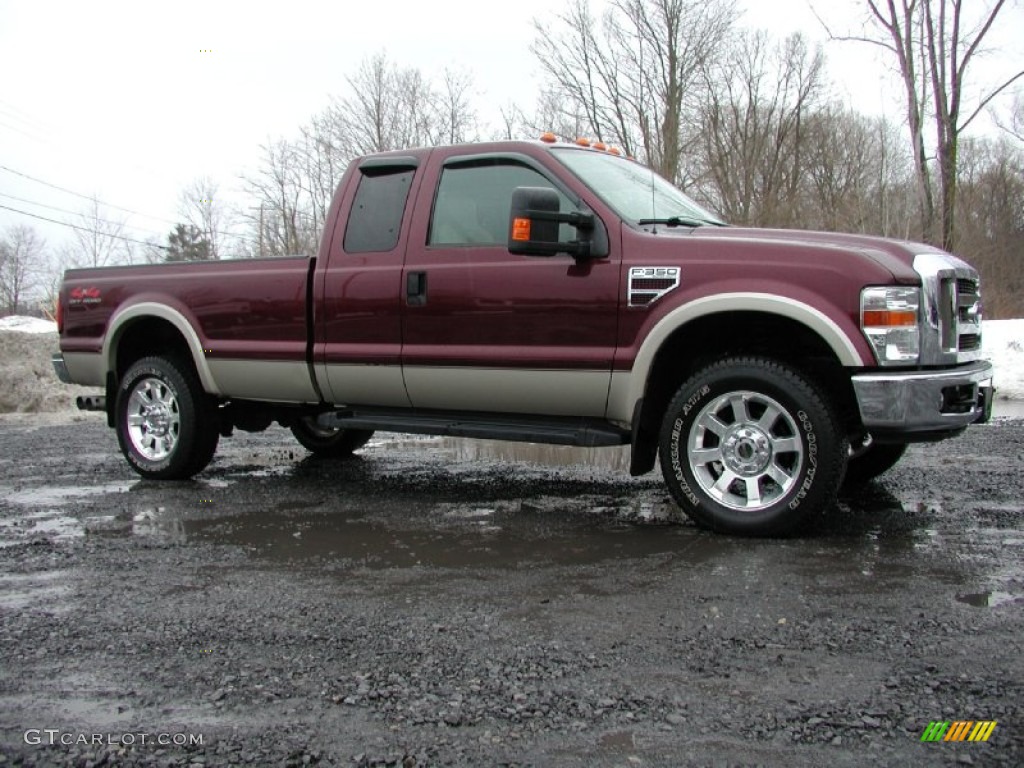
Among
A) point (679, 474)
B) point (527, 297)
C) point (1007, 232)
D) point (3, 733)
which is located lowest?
point (3, 733)

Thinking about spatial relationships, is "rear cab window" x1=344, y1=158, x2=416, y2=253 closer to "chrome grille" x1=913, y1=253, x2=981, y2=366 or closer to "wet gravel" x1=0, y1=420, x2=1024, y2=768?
"wet gravel" x1=0, y1=420, x2=1024, y2=768

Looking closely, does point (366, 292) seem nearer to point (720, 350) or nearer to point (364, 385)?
point (364, 385)

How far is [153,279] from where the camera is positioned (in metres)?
6.75

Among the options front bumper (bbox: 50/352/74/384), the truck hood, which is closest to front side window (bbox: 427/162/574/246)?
the truck hood

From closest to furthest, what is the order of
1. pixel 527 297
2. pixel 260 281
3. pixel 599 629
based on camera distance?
pixel 599 629 < pixel 527 297 < pixel 260 281

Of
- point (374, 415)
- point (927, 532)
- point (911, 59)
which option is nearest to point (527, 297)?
point (374, 415)

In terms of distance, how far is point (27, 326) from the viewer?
1686 centimetres

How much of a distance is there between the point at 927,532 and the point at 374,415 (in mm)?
3257

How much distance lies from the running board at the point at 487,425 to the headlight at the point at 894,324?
1368mm

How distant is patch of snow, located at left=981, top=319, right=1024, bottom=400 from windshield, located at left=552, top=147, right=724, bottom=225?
25.6ft

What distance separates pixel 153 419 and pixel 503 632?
177 inches

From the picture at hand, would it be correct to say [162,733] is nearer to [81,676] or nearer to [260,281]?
[81,676]

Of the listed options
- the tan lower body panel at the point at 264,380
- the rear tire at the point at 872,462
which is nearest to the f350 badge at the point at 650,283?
the rear tire at the point at 872,462

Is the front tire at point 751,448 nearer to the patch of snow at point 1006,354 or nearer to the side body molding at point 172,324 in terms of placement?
the side body molding at point 172,324
